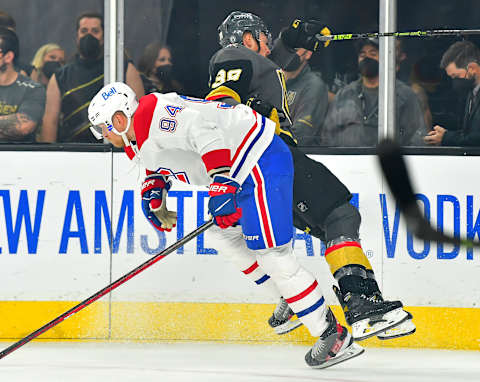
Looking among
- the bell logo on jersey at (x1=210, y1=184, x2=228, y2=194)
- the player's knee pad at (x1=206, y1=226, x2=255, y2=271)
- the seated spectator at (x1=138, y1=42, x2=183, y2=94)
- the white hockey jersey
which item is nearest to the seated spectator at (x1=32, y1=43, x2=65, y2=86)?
the seated spectator at (x1=138, y1=42, x2=183, y2=94)

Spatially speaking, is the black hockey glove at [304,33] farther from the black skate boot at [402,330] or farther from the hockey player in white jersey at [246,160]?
the black skate boot at [402,330]

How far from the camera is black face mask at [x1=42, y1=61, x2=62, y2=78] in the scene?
4.11m

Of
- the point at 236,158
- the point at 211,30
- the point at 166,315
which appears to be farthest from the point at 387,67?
the point at 166,315

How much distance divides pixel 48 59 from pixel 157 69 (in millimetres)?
515

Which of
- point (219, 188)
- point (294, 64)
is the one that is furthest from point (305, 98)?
point (219, 188)

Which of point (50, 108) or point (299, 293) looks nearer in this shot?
point (299, 293)

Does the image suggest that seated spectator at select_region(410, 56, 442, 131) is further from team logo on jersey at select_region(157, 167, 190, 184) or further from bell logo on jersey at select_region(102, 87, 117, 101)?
bell logo on jersey at select_region(102, 87, 117, 101)

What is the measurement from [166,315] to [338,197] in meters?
1.09

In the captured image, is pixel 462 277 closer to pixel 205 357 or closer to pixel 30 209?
pixel 205 357

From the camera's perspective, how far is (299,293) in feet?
10.4

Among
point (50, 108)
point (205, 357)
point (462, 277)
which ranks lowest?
point (205, 357)

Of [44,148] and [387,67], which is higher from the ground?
[387,67]

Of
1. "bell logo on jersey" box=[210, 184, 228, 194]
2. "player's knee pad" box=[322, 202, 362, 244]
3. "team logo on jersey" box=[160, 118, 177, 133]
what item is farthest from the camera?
"player's knee pad" box=[322, 202, 362, 244]

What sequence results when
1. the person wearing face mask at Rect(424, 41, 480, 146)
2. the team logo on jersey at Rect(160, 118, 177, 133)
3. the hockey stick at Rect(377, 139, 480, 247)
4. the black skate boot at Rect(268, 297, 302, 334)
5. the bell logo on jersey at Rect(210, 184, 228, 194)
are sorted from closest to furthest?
the hockey stick at Rect(377, 139, 480, 247) → the bell logo on jersey at Rect(210, 184, 228, 194) → the team logo on jersey at Rect(160, 118, 177, 133) → the black skate boot at Rect(268, 297, 302, 334) → the person wearing face mask at Rect(424, 41, 480, 146)
